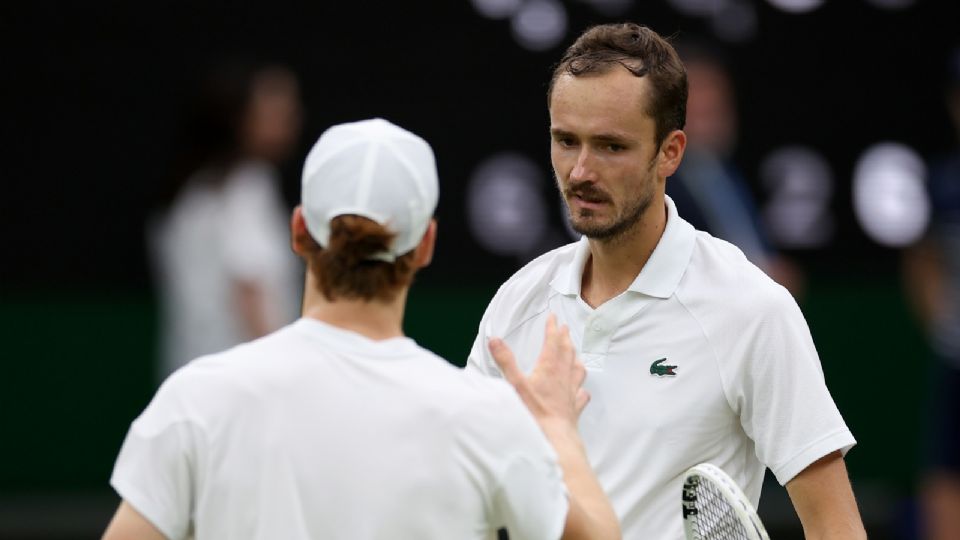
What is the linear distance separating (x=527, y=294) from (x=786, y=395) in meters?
0.61

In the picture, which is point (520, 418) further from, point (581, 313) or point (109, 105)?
point (109, 105)


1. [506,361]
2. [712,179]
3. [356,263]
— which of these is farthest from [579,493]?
[712,179]

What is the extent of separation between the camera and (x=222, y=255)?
6883 mm

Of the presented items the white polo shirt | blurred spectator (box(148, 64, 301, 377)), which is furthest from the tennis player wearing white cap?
blurred spectator (box(148, 64, 301, 377))

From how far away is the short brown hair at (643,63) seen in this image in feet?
11.8

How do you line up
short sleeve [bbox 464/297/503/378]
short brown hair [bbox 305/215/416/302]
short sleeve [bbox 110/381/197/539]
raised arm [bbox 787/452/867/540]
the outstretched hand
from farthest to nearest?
short sleeve [bbox 464/297/503/378] < raised arm [bbox 787/452/867/540] < the outstretched hand < short brown hair [bbox 305/215/416/302] < short sleeve [bbox 110/381/197/539]

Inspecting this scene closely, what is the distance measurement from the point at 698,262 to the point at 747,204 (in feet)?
10.3

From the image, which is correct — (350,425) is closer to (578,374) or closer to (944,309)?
(578,374)

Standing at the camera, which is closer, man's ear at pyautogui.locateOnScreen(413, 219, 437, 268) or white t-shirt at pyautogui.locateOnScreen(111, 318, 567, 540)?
white t-shirt at pyautogui.locateOnScreen(111, 318, 567, 540)

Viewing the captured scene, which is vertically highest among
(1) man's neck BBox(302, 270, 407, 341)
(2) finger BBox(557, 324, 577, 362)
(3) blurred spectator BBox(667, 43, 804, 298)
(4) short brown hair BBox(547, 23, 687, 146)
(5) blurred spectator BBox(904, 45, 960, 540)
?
(4) short brown hair BBox(547, 23, 687, 146)

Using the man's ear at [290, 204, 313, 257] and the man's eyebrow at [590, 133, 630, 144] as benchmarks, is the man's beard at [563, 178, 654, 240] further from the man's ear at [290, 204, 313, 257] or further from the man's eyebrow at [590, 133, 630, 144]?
the man's ear at [290, 204, 313, 257]

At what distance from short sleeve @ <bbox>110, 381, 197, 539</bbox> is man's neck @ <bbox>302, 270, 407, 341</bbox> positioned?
277 mm

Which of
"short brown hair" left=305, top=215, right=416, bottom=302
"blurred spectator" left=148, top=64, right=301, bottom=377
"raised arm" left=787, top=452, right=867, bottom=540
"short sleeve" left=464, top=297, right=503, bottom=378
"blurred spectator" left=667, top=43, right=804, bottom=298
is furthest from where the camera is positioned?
"blurred spectator" left=148, top=64, right=301, bottom=377

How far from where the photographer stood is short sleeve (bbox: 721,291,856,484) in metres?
3.43
